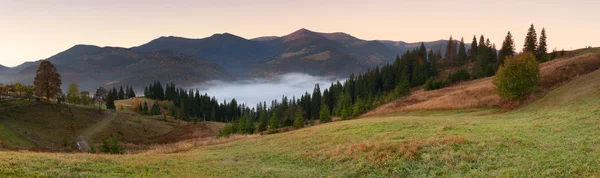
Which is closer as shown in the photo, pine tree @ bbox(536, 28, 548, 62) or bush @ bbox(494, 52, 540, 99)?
bush @ bbox(494, 52, 540, 99)

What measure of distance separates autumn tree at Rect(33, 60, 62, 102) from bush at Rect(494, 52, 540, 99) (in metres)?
101

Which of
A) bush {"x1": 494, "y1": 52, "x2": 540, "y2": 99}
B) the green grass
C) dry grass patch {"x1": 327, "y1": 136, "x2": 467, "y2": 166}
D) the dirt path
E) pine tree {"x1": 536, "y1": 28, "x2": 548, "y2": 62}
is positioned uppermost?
pine tree {"x1": 536, "y1": 28, "x2": 548, "y2": 62}

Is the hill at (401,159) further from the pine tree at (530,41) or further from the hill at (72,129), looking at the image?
the pine tree at (530,41)

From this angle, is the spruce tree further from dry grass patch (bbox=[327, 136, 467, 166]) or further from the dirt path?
dry grass patch (bbox=[327, 136, 467, 166])

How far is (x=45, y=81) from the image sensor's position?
→ 249ft

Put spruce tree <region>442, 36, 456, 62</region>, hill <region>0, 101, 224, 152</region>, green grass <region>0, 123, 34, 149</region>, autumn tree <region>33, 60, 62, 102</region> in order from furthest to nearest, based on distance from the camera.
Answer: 1. spruce tree <region>442, 36, 456, 62</region>
2. autumn tree <region>33, 60, 62, 102</region>
3. hill <region>0, 101, 224, 152</region>
4. green grass <region>0, 123, 34, 149</region>

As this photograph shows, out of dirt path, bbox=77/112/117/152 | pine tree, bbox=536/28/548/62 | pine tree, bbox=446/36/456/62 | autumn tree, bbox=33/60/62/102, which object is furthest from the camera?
pine tree, bbox=446/36/456/62

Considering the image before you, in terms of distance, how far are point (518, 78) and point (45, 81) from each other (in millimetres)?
103910

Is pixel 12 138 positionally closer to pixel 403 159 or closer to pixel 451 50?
pixel 403 159

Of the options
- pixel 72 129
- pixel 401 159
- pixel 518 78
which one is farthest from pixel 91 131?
pixel 518 78

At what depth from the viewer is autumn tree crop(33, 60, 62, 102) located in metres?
75.4

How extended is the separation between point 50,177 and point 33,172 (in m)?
1.17

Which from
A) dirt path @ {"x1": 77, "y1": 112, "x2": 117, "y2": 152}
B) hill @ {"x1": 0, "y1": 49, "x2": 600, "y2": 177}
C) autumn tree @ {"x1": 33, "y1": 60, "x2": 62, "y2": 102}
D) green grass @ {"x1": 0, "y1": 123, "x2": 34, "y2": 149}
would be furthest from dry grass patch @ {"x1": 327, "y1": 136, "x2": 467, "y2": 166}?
autumn tree @ {"x1": 33, "y1": 60, "x2": 62, "y2": 102}

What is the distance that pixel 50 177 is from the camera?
15164mm
